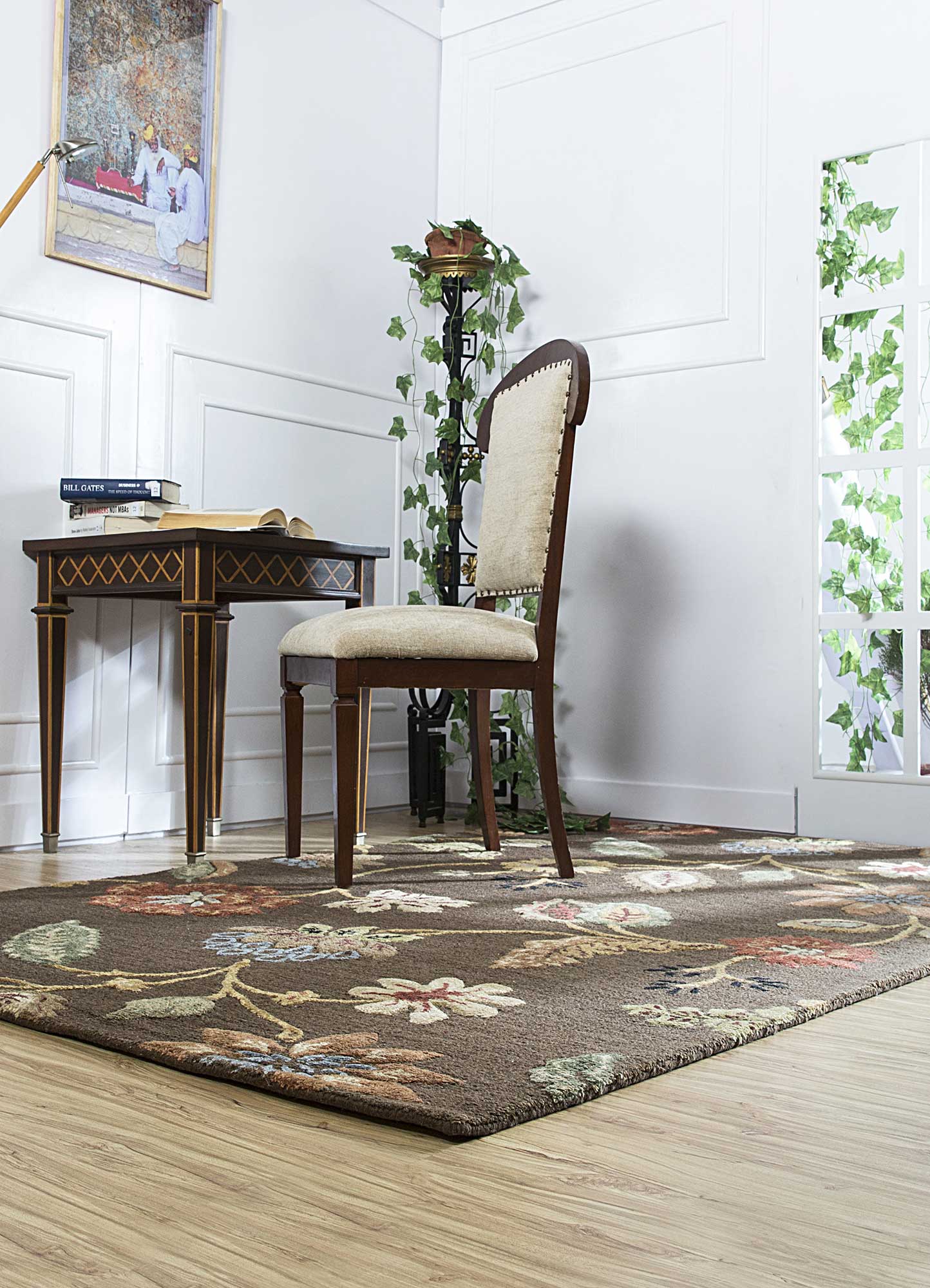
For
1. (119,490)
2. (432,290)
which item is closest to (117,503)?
(119,490)

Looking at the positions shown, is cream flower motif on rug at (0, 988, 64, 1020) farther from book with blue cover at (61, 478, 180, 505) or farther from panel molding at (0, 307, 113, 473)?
panel molding at (0, 307, 113, 473)

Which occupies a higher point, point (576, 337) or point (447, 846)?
point (576, 337)

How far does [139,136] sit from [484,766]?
1693mm

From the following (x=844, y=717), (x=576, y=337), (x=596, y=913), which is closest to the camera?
(x=596, y=913)

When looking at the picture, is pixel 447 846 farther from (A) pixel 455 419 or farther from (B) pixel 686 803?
(A) pixel 455 419

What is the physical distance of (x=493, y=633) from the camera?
2391mm

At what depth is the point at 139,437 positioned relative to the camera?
3.07m

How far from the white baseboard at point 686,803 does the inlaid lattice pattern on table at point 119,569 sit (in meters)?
1.50

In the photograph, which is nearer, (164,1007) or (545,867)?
(164,1007)

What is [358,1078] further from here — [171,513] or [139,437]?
[139,437]

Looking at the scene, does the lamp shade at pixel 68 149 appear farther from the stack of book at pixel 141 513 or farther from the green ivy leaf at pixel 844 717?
the green ivy leaf at pixel 844 717

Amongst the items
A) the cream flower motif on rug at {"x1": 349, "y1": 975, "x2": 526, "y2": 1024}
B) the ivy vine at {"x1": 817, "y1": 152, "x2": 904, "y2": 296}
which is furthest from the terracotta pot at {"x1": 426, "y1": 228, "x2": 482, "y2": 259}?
the cream flower motif on rug at {"x1": 349, "y1": 975, "x2": 526, "y2": 1024}

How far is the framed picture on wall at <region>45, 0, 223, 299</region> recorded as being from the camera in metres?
2.93

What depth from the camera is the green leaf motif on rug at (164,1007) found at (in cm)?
139
